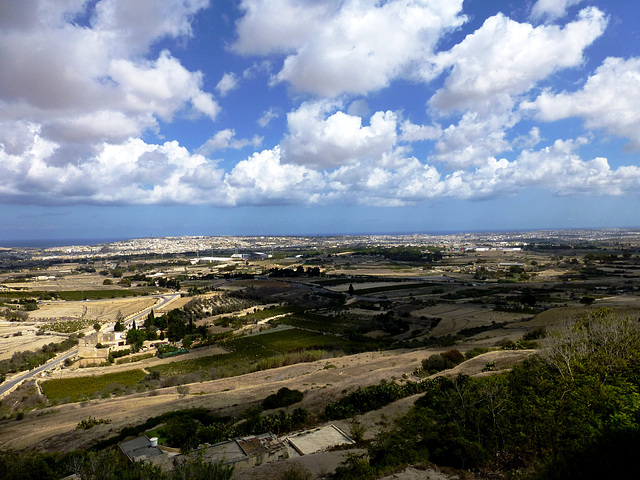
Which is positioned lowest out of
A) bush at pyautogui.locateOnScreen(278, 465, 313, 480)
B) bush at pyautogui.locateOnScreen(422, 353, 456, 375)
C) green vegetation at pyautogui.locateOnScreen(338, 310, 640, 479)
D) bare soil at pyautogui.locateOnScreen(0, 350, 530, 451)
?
bare soil at pyautogui.locateOnScreen(0, 350, 530, 451)

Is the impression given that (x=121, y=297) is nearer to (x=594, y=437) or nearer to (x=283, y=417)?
(x=283, y=417)

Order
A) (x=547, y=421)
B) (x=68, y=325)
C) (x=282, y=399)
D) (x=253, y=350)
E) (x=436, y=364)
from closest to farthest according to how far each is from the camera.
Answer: (x=547, y=421)
(x=282, y=399)
(x=436, y=364)
(x=253, y=350)
(x=68, y=325)

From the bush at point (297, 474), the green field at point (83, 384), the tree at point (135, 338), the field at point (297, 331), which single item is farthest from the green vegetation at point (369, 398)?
the tree at point (135, 338)

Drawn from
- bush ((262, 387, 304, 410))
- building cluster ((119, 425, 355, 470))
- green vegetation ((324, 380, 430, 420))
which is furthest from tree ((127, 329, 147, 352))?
green vegetation ((324, 380, 430, 420))

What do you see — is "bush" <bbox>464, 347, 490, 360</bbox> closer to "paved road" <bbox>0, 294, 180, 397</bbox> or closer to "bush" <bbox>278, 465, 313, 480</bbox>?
"bush" <bbox>278, 465, 313, 480</bbox>

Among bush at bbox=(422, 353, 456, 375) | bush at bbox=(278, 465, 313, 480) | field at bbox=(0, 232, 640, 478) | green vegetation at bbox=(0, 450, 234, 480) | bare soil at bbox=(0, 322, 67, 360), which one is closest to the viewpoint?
green vegetation at bbox=(0, 450, 234, 480)

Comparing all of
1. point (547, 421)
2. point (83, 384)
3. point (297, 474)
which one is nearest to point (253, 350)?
point (83, 384)

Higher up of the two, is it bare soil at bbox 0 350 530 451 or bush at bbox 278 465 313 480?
bush at bbox 278 465 313 480

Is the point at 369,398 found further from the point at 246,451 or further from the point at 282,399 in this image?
the point at 246,451
